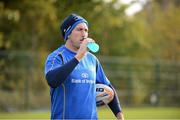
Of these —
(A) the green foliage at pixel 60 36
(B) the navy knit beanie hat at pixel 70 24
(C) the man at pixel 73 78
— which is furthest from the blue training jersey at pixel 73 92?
(A) the green foliage at pixel 60 36

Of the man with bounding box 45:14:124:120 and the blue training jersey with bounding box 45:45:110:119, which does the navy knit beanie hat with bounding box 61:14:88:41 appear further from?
the blue training jersey with bounding box 45:45:110:119

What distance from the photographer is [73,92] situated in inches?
195

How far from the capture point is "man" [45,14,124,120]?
4.79 metres

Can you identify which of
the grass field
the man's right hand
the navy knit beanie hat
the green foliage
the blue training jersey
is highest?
the green foliage

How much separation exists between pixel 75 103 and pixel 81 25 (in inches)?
26.8

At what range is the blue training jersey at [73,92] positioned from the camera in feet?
16.2

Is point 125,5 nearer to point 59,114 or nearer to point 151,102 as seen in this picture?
point 151,102

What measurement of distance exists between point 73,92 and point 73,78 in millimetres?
119

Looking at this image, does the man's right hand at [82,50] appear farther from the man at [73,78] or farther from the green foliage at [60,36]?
the green foliage at [60,36]

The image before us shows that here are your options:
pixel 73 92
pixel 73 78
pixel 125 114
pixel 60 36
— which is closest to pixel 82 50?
pixel 73 78

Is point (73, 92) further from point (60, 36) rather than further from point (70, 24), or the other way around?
point (60, 36)

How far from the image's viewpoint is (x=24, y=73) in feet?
73.3

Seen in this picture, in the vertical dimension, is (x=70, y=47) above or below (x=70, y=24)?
below

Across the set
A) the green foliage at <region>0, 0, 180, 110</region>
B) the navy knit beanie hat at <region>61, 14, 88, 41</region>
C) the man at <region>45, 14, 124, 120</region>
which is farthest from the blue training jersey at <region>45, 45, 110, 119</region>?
the green foliage at <region>0, 0, 180, 110</region>
